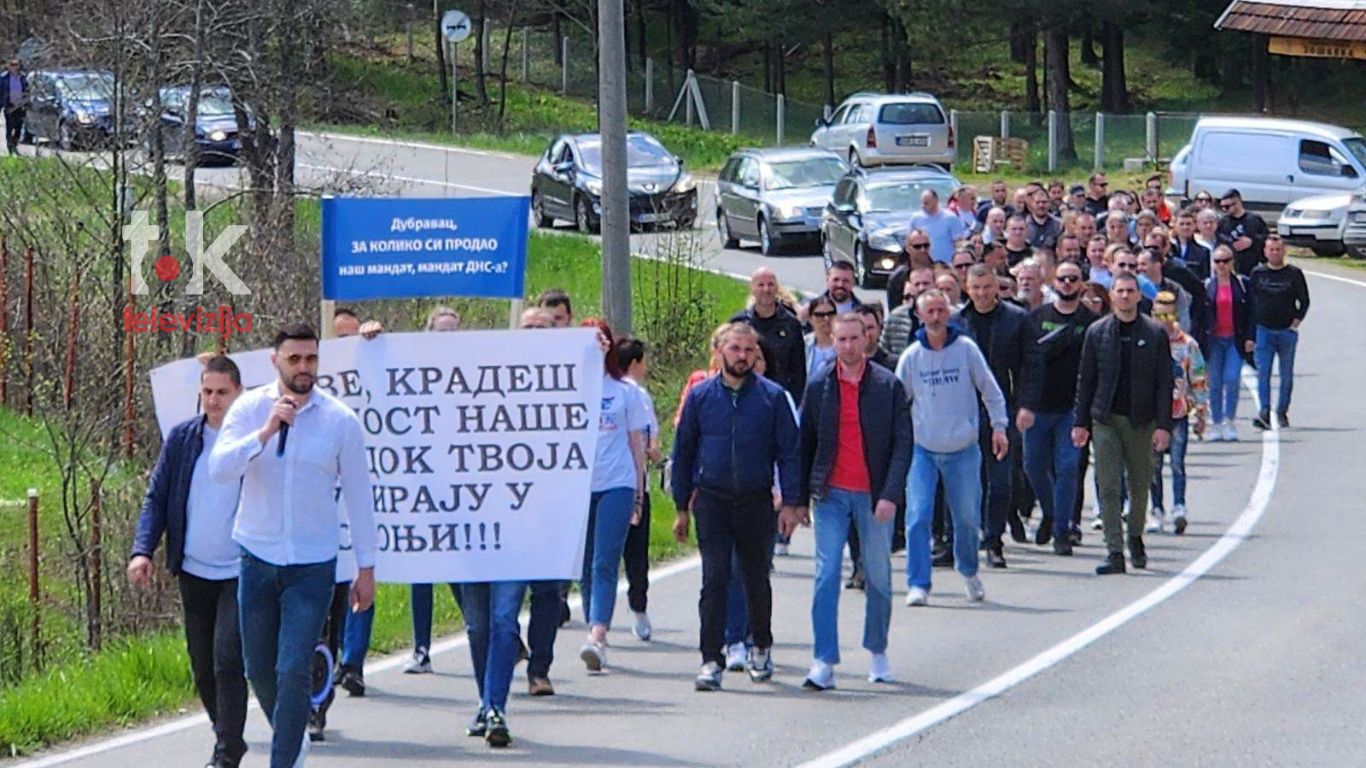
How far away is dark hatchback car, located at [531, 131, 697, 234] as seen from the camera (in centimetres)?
3716

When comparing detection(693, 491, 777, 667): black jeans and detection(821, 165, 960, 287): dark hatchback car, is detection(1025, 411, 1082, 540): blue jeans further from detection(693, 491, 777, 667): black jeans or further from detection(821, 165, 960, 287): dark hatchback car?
Answer: detection(821, 165, 960, 287): dark hatchback car

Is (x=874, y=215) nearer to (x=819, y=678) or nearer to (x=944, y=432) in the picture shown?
(x=944, y=432)

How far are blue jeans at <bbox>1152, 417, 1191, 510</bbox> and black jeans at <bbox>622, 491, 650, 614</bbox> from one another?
4.90 metres

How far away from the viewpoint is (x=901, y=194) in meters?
32.9

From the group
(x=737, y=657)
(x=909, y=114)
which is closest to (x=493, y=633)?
(x=737, y=657)

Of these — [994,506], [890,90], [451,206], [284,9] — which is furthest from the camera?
[890,90]

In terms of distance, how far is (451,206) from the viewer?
13039 millimetres

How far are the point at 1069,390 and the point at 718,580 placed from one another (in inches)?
218

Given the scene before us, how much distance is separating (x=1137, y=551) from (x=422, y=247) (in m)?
5.35

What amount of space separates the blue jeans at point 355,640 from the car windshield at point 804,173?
25.1 metres

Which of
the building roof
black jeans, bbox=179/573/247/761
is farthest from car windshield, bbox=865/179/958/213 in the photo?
black jeans, bbox=179/573/247/761

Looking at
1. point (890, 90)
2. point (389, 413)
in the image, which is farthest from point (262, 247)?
point (890, 90)

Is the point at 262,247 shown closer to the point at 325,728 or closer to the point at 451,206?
the point at 451,206

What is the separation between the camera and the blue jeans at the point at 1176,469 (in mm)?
17203
